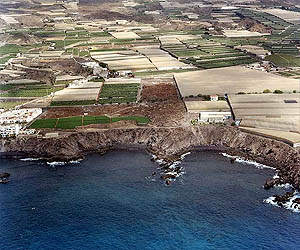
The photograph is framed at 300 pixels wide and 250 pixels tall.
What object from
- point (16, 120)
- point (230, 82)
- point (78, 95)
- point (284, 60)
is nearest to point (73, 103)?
point (78, 95)

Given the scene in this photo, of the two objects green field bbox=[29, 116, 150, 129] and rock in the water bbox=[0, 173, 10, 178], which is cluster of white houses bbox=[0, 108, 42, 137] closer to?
green field bbox=[29, 116, 150, 129]

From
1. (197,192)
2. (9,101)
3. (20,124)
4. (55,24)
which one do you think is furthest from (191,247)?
(55,24)

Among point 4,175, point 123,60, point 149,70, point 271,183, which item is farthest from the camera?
point 123,60

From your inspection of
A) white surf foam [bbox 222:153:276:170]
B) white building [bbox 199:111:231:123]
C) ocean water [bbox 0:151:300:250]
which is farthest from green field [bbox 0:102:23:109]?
white surf foam [bbox 222:153:276:170]

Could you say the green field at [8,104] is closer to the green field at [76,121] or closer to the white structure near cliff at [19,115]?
the white structure near cliff at [19,115]

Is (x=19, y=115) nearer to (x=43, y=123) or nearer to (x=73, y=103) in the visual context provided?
(x=43, y=123)

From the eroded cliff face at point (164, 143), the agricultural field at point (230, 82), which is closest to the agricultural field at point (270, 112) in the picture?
the eroded cliff face at point (164, 143)

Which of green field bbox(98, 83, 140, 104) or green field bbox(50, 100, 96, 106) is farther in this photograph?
green field bbox(98, 83, 140, 104)

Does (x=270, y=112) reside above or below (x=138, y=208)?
above
